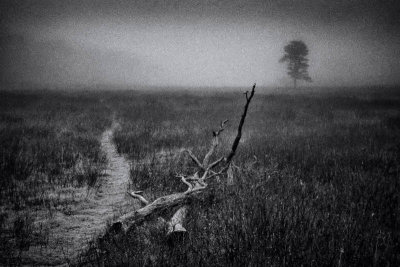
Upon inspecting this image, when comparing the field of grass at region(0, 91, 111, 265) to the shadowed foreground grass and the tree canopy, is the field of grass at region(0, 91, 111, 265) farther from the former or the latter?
the tree canopy

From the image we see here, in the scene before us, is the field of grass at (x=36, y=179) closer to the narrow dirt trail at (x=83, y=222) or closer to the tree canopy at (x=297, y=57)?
the narrow dirt trail at (x=83, y=222)

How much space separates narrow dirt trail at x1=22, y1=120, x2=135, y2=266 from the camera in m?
2.30

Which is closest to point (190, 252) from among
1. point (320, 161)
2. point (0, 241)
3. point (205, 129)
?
point (0, 241)

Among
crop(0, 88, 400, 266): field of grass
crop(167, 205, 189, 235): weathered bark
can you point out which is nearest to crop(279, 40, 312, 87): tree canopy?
crop(0, 88, 400, 266): field of grass

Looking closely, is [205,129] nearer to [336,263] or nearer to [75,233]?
[75,233]

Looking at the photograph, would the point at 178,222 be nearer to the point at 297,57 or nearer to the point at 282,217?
the point at 282,217

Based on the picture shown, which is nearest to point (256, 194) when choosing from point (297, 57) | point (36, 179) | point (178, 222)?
point (178, 222)

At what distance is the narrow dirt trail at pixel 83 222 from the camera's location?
230 cm

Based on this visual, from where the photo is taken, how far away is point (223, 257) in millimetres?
1938

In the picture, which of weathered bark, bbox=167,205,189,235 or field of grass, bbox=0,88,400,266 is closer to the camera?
field of grass, bbox=0,88,400,266

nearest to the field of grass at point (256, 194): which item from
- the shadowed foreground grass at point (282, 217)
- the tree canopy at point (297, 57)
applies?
the shadowed foreground grass at point (282, 217)

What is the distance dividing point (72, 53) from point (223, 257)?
184239 millimetres

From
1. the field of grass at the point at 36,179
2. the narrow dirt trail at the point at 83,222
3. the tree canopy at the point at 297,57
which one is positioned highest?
the tree canopy at the point at 297,57

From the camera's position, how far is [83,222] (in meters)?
3.08
